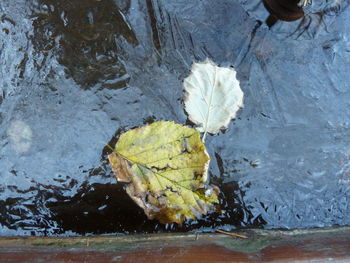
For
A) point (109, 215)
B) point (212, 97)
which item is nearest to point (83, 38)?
point (212, 97)

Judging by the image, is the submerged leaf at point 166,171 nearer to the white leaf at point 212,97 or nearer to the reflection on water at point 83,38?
the white leaf at point 212,97

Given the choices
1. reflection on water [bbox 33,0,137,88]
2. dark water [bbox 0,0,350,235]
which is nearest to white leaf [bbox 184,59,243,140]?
dark water [bbox 0,0,350,235]

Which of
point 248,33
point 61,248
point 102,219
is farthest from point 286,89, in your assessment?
point 61,248

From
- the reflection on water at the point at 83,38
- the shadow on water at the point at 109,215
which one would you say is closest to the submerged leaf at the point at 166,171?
the shadow on water at the point at 109,215

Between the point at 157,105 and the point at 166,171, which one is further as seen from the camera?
the point at 157,105

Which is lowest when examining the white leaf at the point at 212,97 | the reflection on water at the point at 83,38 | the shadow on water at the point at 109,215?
the shadow on water at the point at 109,215

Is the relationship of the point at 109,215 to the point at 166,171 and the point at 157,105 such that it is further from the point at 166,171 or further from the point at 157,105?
the point at 157,105

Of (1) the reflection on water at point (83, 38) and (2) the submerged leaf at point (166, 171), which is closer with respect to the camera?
(2) the submerged leaf at point (166, 171)
